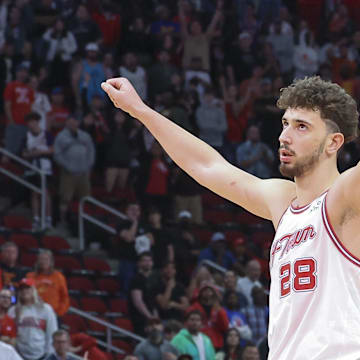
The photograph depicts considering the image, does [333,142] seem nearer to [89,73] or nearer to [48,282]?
[48,282]

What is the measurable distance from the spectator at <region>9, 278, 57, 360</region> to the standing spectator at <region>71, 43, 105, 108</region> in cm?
566

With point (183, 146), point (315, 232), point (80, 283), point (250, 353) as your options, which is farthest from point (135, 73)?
point (315, 232)

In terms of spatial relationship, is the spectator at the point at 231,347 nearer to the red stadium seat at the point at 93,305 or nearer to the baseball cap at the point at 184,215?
the red stadium seat at the point at 93,305

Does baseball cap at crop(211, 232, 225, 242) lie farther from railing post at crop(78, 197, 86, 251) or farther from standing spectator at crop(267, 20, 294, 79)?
standing spectator at crop(267, 20, 294, 79)

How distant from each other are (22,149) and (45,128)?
459mm

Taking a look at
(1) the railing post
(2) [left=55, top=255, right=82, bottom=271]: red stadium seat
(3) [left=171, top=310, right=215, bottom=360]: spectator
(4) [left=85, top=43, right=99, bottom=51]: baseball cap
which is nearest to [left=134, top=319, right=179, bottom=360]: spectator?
(3) [left=171, top=310, right=215, bottom=360]: spectator

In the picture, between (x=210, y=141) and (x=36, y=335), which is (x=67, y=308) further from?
(x=210, y=141)

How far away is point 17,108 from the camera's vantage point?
49.7 feet

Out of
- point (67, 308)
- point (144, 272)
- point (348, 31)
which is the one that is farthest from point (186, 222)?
point (348, 31)

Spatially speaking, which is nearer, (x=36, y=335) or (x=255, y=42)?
(x=36, y=335)

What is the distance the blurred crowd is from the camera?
1290 cm

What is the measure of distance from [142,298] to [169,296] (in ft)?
1.34

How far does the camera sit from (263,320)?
13477 mm

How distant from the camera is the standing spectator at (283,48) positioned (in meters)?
19.4
